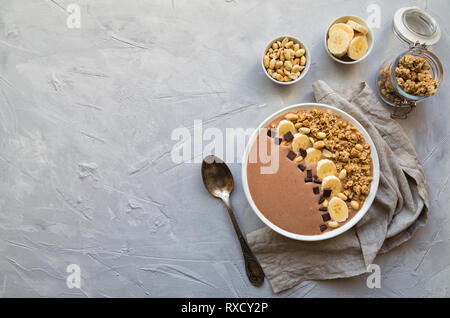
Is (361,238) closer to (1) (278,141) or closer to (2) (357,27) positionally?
(1) (278,141)

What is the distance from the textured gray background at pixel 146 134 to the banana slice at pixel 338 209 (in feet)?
1.03

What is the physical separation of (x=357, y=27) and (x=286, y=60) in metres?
0.35

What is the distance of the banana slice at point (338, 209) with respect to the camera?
1742mm

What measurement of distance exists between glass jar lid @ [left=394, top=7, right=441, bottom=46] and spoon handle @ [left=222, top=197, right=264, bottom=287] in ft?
3.76

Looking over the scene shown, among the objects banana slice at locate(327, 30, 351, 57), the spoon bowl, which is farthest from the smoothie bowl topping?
banana slice at locate(327, 30, 351, 57)

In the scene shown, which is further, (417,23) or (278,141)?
(417,23)

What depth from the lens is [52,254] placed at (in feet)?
6.24

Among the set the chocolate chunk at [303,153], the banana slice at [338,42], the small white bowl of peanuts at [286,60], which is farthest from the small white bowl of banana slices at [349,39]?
the chocolate chunk at [303,153]

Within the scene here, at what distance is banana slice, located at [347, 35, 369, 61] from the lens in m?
1.90

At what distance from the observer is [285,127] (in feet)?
5.89

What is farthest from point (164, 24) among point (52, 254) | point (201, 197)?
point (52, 254)

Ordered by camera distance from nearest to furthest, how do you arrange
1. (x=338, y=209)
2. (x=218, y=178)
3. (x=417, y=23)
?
Answer: (x=338, y=209) → (x=218, y=178) → (x=417, y=23)

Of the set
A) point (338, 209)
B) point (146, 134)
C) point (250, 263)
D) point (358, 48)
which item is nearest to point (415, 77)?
point (358, 48)

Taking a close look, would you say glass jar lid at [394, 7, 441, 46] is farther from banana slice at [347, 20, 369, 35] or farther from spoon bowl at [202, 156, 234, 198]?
spoon bowl at [202, 156, 234, 198]
